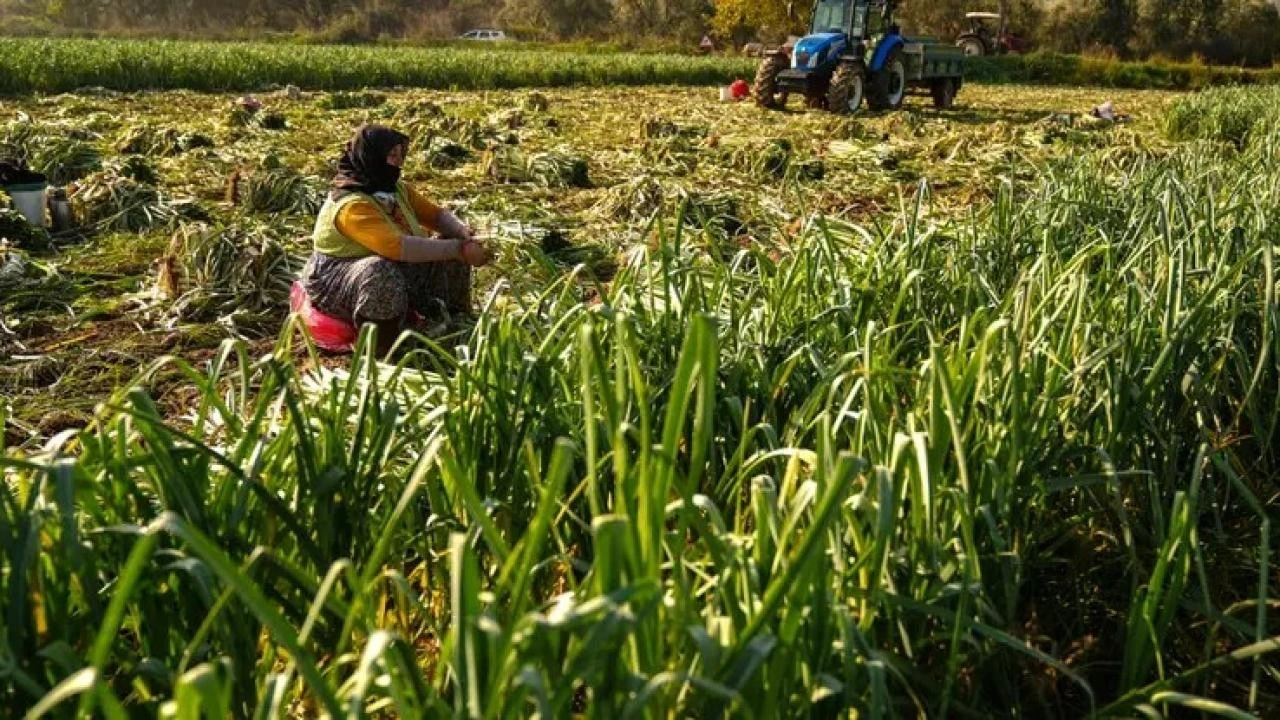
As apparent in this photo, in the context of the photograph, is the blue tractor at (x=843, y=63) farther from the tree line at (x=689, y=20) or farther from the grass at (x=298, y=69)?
the tree line at (x=689, y=20)

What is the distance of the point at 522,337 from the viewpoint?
2.41 m

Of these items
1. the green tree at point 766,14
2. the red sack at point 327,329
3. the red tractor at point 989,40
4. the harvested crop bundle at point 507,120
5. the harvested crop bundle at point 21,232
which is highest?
the green tree at point 766,14

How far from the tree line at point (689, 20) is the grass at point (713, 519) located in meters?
37.0

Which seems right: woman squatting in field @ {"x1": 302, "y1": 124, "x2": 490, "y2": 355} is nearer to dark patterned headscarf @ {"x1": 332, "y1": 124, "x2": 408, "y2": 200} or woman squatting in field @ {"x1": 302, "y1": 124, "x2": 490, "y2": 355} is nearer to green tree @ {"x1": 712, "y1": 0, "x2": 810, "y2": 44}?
dark patterned headscarf @ {"x1": 332, "y1": 124, "x2": 408, "y2": 200}

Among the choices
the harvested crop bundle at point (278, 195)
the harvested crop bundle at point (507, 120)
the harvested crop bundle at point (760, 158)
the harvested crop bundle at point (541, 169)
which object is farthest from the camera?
the harvested crop bundle at point (507, 120)

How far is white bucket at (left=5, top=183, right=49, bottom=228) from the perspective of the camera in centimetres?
557

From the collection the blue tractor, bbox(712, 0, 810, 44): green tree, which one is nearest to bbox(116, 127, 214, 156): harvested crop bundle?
the blue tractor

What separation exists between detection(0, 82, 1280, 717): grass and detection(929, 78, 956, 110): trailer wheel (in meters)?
15.3

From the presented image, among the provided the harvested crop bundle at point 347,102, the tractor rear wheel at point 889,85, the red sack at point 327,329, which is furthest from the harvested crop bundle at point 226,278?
the tractor rear wheel at point 889,85

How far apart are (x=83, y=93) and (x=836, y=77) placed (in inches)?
393

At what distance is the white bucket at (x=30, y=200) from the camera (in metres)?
5.57

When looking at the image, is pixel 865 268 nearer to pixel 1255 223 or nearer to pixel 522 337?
pixel 522 337

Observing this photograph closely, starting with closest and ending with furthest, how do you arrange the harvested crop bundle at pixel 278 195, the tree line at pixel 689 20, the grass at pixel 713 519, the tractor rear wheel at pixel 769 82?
the grass at pixel 713 519, the harvested crop bundle at pixel 278 195, the tractor rear wheel at pixel 769 82, the tree line at pixel 689 20

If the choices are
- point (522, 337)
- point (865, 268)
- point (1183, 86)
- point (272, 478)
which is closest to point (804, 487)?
point (272, 478)
